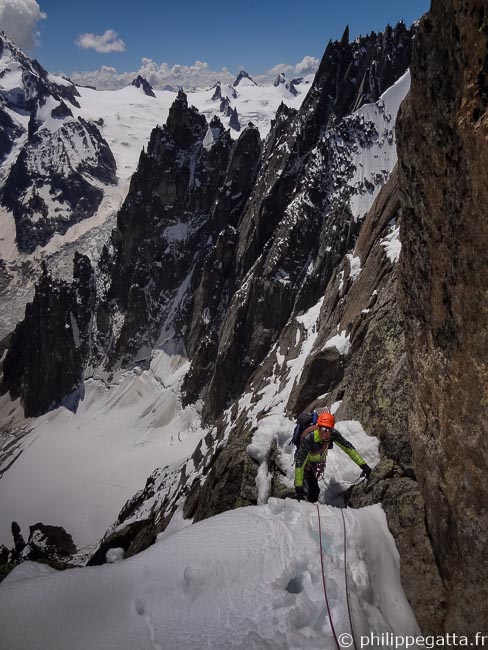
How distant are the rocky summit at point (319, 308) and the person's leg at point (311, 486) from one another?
438 millimetres

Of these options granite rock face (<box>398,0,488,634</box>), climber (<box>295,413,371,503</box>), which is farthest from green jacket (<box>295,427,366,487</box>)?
granite rock face (<box>398,0,488,634</box>)

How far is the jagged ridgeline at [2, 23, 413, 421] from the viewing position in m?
57.6

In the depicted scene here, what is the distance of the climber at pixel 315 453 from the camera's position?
9.34 metres

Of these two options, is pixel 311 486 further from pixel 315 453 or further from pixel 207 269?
pixel 207 269

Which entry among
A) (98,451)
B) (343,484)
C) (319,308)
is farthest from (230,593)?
(98,451)

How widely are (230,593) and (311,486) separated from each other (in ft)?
11.5

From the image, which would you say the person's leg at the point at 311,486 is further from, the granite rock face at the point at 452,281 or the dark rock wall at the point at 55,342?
the dark rock wall at the point at 55,342

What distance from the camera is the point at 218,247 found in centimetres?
7494

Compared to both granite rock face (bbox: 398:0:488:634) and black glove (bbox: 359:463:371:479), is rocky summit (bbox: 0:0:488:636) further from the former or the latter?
black glove (bbox: 359:463:371:479)

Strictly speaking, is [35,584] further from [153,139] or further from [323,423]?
[153,139]

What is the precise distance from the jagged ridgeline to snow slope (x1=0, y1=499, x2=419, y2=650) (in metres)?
42.5

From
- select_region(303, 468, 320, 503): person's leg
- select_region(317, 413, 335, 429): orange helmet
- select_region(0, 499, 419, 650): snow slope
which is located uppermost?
select_region(317, 413, 335, 429): orange helmet

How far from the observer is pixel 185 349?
278 ft

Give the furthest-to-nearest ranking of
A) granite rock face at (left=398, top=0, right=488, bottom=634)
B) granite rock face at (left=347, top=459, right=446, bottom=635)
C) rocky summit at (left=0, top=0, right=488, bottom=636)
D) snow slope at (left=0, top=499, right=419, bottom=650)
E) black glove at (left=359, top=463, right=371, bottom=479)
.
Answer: black glove at (left=359, top=463, right=371, bottom=479)
granite rock face at (left=347, top=459, right=446, bottom=635)
snow slope at (left=0, top=499, right=419, bottom=650)
rocky summit at (left=0, top=0, right=488, bottom=636)
granite rock face at (left=398, top=0, right=488, bottom=634)
